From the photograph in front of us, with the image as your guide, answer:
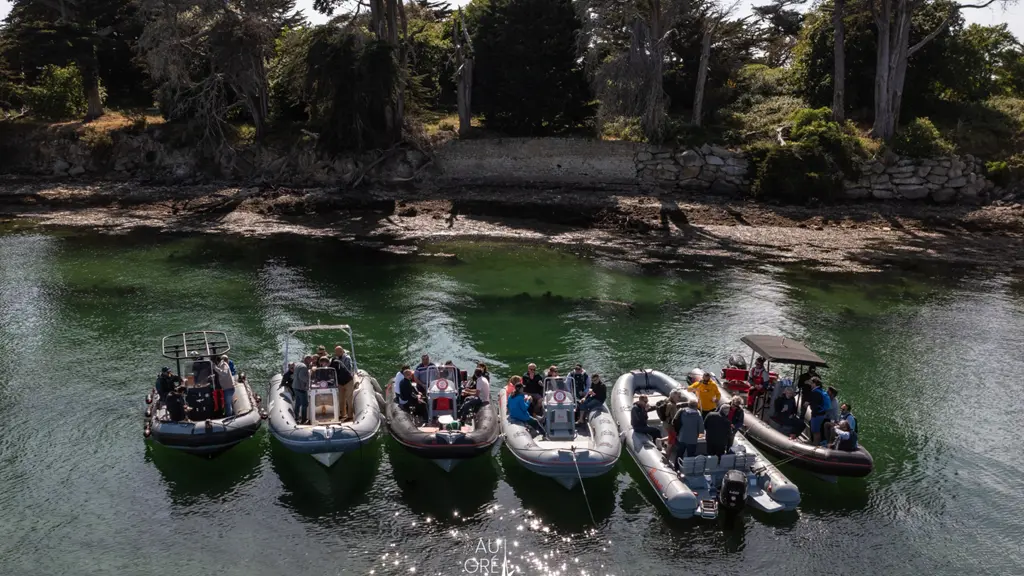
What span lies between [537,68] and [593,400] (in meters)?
27.6

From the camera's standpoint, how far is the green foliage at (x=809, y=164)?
3412 centimetres

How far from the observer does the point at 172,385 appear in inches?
557

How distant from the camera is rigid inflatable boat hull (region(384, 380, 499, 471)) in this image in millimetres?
12750

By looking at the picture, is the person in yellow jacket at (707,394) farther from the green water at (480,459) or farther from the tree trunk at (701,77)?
the tree trunk at (701,77)

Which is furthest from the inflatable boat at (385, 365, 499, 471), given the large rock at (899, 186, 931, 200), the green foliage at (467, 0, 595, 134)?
the large rock at (899, 186, 931, 200)

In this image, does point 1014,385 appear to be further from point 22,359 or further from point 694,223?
point 22,359

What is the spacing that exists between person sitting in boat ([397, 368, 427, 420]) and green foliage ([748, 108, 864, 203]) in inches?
1003

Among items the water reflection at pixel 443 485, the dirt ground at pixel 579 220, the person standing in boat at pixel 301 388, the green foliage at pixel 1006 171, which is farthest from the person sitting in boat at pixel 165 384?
the green foliage at pixel 1006 171

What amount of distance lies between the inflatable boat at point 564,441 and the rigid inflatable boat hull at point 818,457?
2812 millimetres

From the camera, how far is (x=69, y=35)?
39.2 meters

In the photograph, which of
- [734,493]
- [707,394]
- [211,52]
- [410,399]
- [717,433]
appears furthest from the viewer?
[211,52]

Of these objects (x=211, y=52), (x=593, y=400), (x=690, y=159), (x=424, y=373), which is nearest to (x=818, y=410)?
(x=593, y=400)

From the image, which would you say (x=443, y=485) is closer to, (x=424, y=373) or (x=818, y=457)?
(x=424, y=373)

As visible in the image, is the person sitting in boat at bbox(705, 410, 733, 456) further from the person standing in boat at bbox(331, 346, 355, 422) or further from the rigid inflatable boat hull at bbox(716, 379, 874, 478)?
the person standing in boat at bbox(331, 346, 355, 422)
